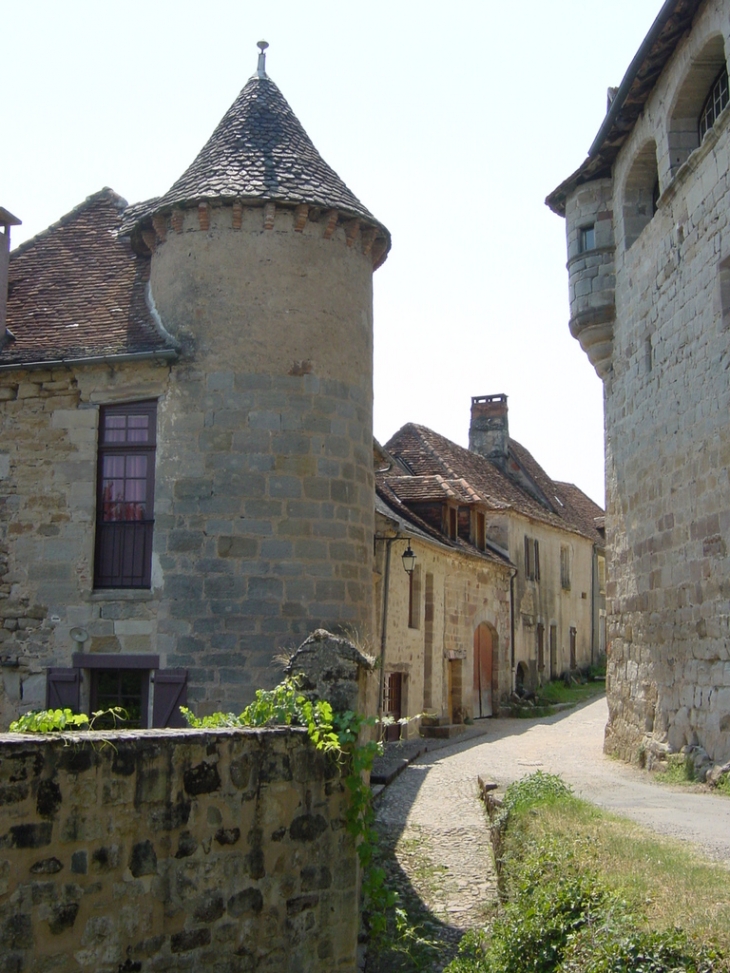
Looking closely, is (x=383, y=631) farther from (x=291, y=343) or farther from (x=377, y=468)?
(x=291, y=343)

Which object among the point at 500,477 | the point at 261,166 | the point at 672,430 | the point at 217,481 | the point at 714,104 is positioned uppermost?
the point at 714,104

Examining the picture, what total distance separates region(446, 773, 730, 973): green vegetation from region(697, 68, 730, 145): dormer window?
8.05 meters

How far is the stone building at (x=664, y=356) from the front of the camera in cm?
1162

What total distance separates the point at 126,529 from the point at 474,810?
5.17 metres

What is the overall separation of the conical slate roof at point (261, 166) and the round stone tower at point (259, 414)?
0.03 metres

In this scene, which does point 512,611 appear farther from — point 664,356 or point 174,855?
point 174,855

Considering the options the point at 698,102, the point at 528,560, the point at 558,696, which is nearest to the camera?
the point at 698,102

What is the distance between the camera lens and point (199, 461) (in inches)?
429

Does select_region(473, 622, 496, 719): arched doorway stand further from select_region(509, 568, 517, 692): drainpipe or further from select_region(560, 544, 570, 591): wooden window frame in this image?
select_region(560, 544, 570, 591): wooden window frame

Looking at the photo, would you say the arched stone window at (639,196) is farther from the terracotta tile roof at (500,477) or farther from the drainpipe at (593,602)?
the drainpipe at (593,602)

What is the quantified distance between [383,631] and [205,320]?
847cm

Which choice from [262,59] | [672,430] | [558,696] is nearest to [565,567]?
[558,696]

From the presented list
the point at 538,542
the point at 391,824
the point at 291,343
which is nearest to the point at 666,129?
the point at 291,343

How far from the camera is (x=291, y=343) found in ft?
36.8
